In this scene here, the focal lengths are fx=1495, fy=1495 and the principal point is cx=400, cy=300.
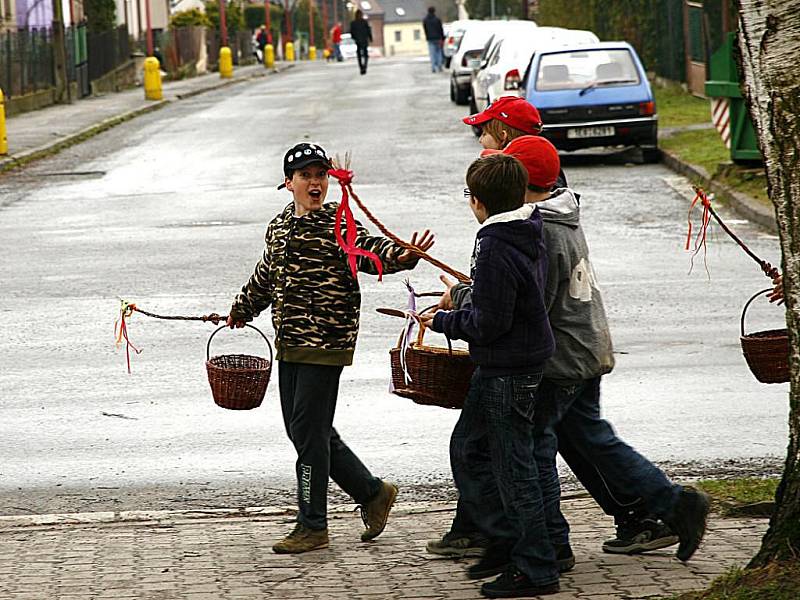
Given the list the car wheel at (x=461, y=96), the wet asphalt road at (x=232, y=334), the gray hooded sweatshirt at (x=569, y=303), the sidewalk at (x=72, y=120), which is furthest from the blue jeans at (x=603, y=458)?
the car wheel at (x=461, y=96)

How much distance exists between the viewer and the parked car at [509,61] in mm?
22500

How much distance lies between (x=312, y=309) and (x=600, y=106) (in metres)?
15.4

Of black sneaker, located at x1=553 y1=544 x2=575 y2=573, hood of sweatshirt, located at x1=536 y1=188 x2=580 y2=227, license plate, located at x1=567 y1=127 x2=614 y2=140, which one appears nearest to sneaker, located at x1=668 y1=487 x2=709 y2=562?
black sneaker, located at x1=553 y1=544 x2=575 y2=573

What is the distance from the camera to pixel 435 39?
52.0m

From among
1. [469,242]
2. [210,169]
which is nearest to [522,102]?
[469,242]

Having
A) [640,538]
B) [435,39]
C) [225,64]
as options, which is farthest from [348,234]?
[225,64]

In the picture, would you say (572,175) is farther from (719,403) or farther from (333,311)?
(333,311)

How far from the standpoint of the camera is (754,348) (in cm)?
583

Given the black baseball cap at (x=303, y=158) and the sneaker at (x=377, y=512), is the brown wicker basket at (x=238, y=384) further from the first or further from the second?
the black baseball cap at (x=303, y=158)

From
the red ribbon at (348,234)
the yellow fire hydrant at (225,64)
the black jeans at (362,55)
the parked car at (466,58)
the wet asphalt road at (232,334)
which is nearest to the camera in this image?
the red ribbon at (348,234)

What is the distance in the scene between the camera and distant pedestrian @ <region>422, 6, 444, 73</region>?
51375mm

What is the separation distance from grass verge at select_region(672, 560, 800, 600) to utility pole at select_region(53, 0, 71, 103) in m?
35.4

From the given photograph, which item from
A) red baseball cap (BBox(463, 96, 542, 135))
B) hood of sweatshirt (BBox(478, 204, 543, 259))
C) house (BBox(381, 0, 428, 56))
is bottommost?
house (BBox(381, 0, 428, 56))

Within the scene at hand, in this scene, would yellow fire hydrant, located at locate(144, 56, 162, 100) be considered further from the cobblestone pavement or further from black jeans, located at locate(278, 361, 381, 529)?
black jeans, located at locate(278, 361, 381, 529)
